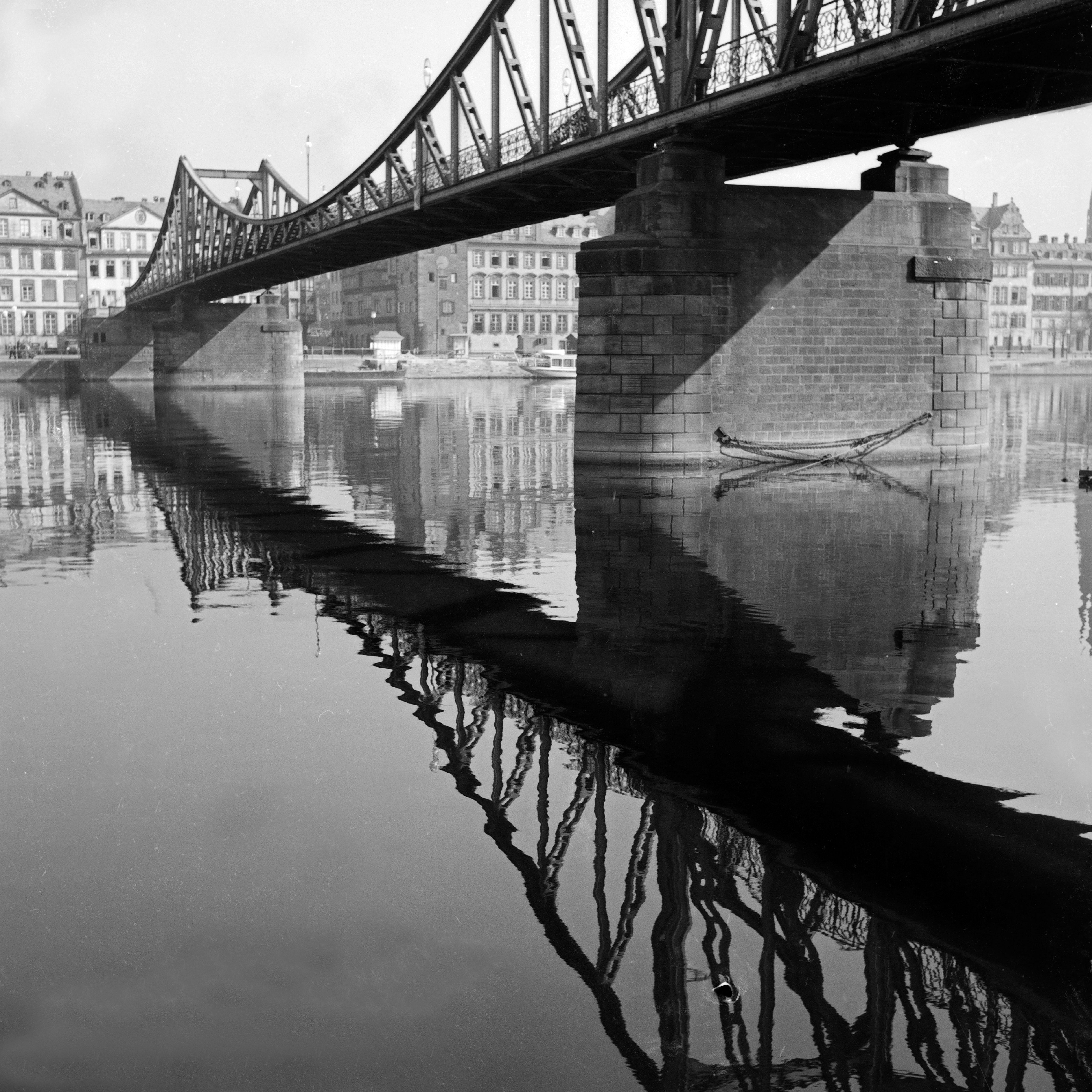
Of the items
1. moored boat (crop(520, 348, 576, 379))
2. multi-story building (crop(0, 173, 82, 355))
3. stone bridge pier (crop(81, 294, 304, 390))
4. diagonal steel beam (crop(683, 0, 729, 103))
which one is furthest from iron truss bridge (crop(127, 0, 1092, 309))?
multi-story building (crop(0, 173, 82, 355))

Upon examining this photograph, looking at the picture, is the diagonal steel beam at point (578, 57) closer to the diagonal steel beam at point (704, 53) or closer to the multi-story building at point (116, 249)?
the diagonal steel beam at point (704, 53)

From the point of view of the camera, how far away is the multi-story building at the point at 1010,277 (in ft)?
562

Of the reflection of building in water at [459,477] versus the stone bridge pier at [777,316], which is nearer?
the reflection of building in water at [459,477]

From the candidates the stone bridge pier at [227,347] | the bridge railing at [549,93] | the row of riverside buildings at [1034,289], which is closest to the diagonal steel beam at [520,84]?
the bridge railing at [549,93]

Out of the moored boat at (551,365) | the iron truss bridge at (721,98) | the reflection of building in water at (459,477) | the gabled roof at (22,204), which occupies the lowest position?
the reflection of building in water at (459,477)

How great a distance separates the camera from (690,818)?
7562mm

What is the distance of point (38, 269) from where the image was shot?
473ft

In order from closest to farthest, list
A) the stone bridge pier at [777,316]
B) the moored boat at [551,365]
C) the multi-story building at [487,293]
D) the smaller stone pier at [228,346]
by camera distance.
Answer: the stone bridge pier at [777,316], the smaller stone pier at [228,346], the moored boat at [551,365], the multi-story building at [487,293]

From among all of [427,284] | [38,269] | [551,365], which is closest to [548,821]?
[551,365]

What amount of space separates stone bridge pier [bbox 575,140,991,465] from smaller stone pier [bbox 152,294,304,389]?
68171 millimetres

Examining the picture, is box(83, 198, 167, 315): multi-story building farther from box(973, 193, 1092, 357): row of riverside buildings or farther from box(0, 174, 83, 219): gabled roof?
box(973, 193, 1092, 357): row of riverside buildings

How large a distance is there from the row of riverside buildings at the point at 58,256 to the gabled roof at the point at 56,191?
0.07 meters

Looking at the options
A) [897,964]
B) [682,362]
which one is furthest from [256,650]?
[682,362]

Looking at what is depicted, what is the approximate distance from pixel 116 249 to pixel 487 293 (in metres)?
36.4
